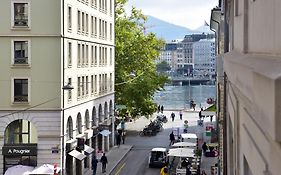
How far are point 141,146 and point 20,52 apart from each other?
69.7 feet

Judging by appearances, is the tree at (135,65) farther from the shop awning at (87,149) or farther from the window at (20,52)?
the window at (20,52)

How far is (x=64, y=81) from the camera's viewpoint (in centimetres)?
3612

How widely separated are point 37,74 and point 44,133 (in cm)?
368

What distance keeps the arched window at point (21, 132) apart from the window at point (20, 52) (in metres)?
3.69

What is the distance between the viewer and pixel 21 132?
1390 inches

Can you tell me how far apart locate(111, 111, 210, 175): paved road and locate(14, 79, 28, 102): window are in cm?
897

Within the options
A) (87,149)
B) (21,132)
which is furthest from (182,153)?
(21,132)

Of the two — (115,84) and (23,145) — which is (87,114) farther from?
(115,84)

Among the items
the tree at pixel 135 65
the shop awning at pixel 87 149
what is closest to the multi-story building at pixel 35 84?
the shop awning at pixel 87 149

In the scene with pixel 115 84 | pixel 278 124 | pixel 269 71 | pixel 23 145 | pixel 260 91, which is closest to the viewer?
pixel 278 124

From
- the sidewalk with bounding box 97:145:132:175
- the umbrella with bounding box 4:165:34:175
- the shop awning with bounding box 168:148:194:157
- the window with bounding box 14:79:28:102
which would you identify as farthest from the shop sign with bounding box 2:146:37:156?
the shop awning with bounding box 168:148:194:157

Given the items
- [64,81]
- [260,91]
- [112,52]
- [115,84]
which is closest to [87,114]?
[64,81]

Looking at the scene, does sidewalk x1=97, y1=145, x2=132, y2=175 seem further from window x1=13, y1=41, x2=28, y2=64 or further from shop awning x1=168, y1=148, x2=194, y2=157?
window x1=13, y1=41, x2=28, y2=64

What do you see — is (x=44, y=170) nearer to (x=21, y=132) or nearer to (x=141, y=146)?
(x=21, y=132)
